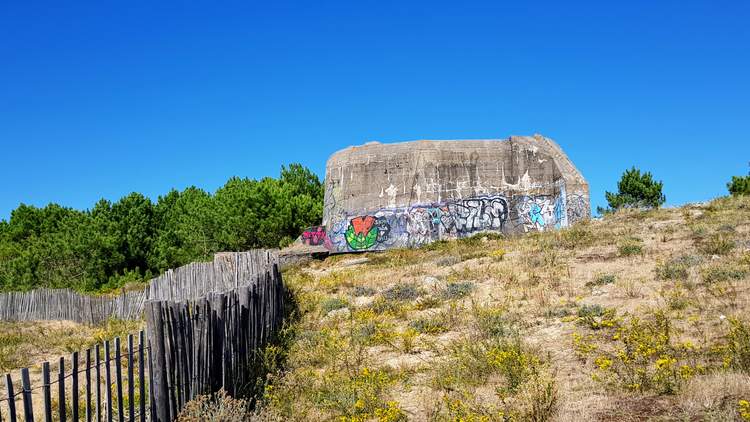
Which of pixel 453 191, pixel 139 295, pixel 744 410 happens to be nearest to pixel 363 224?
pixel 453 191

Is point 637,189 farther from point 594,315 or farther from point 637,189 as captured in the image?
point 594,315

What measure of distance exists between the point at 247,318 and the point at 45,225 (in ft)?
158

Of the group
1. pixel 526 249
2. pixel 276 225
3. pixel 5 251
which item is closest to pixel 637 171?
pixel 276 225

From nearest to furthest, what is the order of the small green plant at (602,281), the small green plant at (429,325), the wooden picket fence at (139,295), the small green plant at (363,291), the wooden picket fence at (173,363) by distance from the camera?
1. the wooden picket fence at (173,363)
2. the small green plant at (429,325)
3. the small green plant at (602,281)
4. the wooden picket fence at (139,295)
5. the small green plant at (363,291)

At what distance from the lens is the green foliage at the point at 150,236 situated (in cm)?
3175

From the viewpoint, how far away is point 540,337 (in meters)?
7.70

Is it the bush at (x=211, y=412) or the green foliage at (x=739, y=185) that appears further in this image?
the green foliage at (x=739, y=185)

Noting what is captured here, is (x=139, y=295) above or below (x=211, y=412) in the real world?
above

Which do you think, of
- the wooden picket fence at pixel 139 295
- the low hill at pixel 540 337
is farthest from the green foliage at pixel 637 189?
the wooden picket fence at pixel 139 295

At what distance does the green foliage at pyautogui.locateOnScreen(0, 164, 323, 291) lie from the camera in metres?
31.8

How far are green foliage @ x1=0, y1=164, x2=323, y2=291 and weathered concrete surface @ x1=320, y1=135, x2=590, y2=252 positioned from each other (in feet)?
32.7

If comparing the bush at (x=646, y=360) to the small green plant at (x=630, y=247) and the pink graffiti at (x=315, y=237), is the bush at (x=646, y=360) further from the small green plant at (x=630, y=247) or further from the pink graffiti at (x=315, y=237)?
the pink graffiti at (x=315, y=237)

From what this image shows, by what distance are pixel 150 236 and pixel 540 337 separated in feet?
111

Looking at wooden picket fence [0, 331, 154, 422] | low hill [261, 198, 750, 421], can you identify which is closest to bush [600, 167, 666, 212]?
low hill [261, 198, 750, 421]
